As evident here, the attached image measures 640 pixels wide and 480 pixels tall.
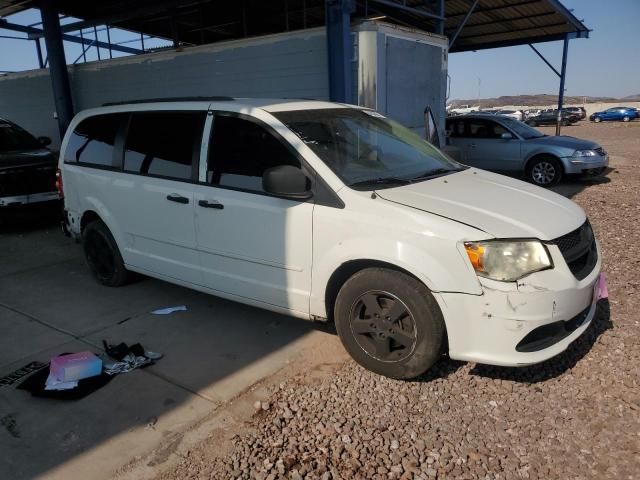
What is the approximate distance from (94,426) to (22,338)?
1.60 meters

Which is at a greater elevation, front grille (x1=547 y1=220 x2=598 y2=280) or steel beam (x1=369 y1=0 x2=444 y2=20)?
steel beam (x1=369 y1=0 x2=444 y2=20)

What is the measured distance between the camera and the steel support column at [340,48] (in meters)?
7.11

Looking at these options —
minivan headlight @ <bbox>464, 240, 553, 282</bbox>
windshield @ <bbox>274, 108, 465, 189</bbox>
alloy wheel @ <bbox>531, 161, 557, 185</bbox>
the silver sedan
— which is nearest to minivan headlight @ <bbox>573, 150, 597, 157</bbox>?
the silver sedan

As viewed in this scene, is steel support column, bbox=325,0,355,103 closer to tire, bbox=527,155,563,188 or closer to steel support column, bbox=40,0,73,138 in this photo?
tire, bbox=527,155,563,188

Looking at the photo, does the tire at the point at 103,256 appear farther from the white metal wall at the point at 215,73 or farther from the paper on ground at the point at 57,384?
the white metal wall at the point at 215,73

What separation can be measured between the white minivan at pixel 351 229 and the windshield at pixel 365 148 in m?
0.02

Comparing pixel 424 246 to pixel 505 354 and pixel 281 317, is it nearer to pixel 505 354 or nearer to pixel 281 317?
pixel 505 354

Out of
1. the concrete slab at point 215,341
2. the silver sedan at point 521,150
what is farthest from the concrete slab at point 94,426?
the silver sedan at point 521,150

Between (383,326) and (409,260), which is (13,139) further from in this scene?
(409,260)

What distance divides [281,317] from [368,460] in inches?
73.4

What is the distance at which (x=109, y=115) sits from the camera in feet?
15.7

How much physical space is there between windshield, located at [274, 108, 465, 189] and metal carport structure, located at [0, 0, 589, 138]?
3.61 m

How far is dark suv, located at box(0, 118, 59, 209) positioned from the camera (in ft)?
23.6

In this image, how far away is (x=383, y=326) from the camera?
10.3ft
